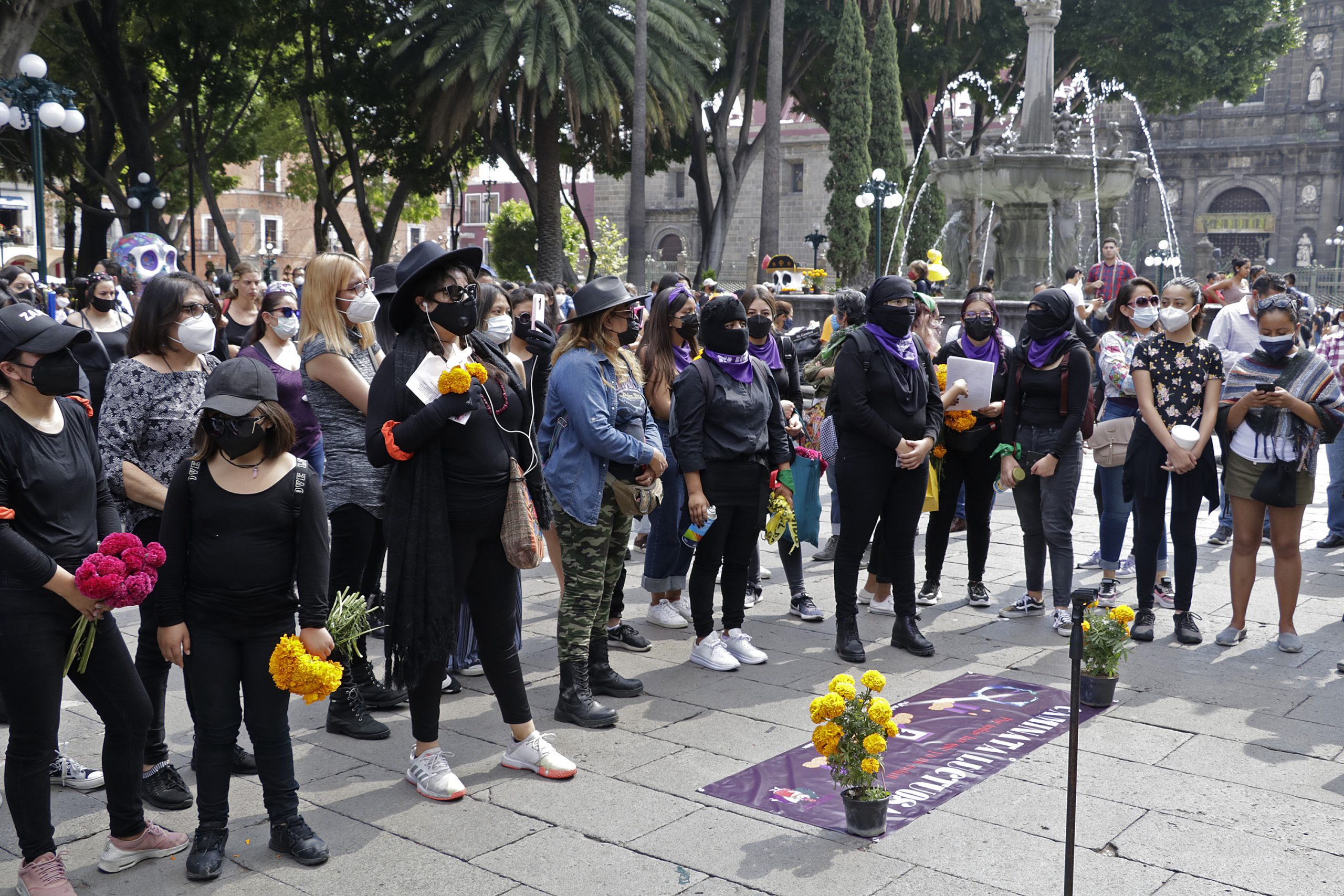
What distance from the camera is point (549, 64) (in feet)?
80.5

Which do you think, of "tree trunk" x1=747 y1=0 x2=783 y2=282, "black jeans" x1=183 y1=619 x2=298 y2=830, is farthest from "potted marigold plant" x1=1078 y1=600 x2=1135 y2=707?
"tree trunk" x1=747 y1=0 x2=783 y2=282

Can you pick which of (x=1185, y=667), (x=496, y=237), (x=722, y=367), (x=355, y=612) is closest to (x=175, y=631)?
(x=355, y=612)

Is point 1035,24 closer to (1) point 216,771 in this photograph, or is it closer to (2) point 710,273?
(2) point 710,273

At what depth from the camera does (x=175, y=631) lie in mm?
3971

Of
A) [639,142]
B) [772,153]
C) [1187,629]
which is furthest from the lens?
[772,153]

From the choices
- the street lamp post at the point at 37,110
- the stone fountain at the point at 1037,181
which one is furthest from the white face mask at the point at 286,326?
the stone fountain at the point at 1037,181

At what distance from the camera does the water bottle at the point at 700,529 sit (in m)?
5.97

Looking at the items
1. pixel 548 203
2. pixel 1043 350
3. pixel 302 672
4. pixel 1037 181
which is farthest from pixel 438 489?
pixel 548 203

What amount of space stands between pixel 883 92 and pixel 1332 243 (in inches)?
1430

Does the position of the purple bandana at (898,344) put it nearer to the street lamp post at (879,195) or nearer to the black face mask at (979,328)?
the black face mask at (979,328)

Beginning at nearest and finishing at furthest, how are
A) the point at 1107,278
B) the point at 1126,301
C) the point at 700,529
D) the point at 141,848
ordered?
the point at 141,848 < the point at 700,529 < the point at 1126,301 < the point at 1107,278

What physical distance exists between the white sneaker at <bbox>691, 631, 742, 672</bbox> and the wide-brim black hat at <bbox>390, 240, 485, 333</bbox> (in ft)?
8.40

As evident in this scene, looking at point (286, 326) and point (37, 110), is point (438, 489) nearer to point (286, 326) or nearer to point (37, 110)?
point (286, 326)

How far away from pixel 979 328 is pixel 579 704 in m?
3.54
